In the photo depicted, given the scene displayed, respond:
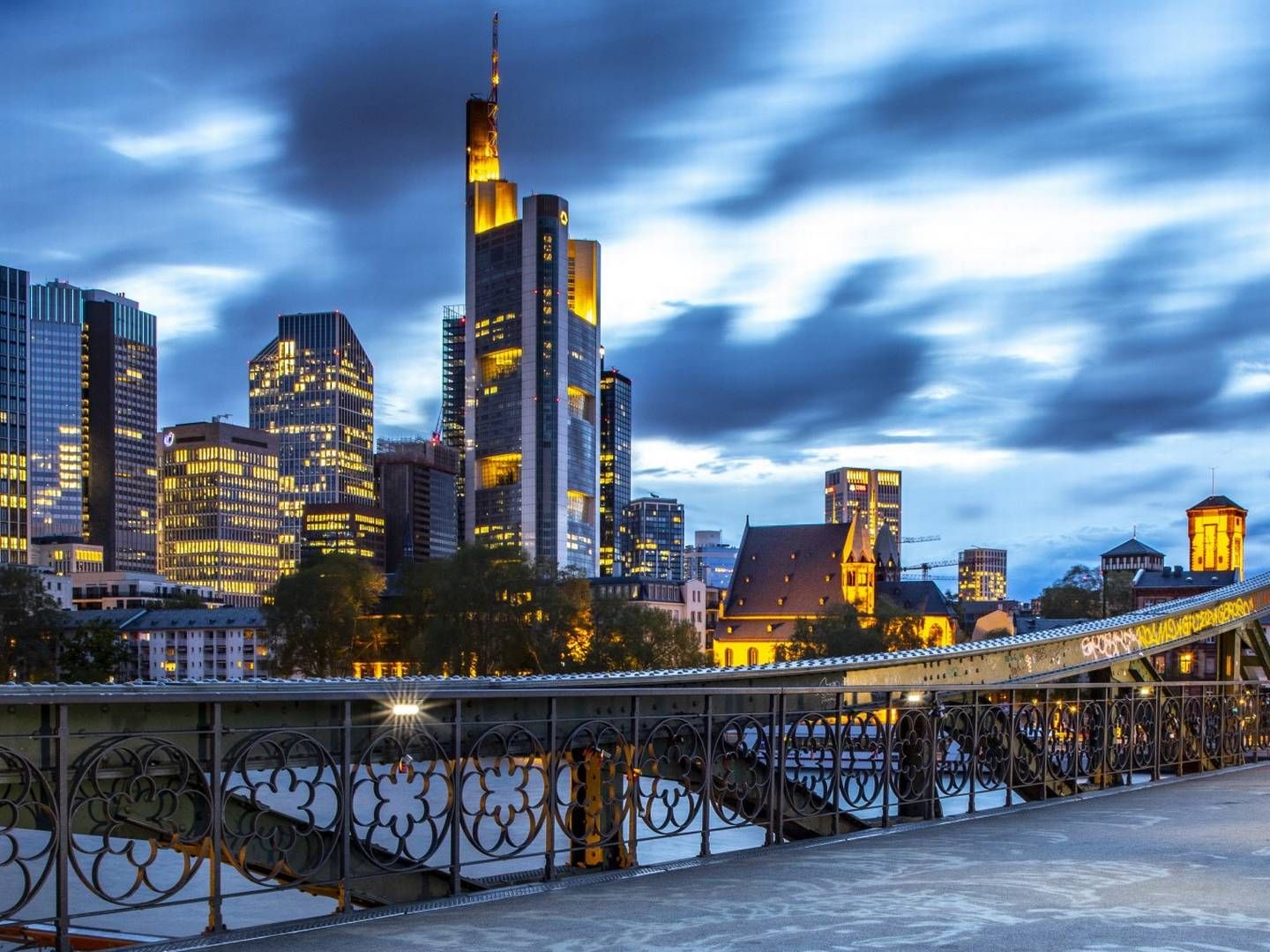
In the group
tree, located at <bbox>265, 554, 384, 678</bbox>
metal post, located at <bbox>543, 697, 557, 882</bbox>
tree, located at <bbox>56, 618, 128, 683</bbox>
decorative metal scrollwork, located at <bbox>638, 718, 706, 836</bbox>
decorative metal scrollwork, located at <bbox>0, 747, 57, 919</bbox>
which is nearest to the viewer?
decorative metal scrollwork, located at <bbox>0, 747, 57, 919</bbox>

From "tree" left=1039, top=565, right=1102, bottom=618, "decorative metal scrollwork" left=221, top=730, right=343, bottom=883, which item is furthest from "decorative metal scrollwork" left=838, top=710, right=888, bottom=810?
"tree" left=1039, top=565, right=1102, bottom=618

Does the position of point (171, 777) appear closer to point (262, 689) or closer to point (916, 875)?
point (262, 689)

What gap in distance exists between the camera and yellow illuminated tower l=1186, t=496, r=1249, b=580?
120 m

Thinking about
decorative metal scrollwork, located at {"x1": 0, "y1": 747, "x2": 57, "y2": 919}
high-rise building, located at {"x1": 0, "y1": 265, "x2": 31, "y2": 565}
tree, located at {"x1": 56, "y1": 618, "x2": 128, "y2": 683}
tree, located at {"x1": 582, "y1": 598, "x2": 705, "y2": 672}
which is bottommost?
tree, located at {"x1": 56, "y1": 618, "x2": 128, "y2": 683}

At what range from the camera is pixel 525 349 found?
199 m

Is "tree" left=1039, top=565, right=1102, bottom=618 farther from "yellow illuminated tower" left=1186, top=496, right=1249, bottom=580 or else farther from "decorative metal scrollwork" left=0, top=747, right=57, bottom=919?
"decorative metal scrollwork" left=0, top=747, right=57, bottom=919

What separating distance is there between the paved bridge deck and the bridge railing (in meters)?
0.47

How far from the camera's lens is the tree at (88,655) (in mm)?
83562

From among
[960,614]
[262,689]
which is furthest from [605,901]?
[960,614]

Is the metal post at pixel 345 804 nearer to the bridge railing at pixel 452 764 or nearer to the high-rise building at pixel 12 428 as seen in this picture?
the bridge railing at pixel 452 764

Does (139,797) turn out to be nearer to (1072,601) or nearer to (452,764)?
(452,764)

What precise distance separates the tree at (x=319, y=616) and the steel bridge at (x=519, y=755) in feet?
203

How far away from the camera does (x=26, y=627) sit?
8019 cm

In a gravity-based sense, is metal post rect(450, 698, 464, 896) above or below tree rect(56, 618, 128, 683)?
above
